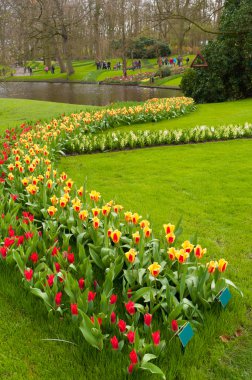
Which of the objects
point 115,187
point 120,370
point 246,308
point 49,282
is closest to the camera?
point 120,370

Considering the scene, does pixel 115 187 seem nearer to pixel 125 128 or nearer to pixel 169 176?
pixel 169 176

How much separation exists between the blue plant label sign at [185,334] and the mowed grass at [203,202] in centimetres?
10

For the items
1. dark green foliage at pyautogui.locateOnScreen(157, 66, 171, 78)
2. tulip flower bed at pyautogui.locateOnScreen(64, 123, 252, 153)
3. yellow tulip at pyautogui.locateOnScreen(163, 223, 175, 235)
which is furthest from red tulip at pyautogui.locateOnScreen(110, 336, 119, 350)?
dark green foliage at pyautogui.locateOnScreen(157, 66, 171, 78)

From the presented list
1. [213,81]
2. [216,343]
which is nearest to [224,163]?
[216,343]

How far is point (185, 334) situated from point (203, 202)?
319 centimetres

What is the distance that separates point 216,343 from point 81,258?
48.8 inches

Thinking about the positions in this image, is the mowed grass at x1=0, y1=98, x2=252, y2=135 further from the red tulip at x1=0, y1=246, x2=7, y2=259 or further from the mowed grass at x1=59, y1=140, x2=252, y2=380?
the red tulip at x1=0, y1=246, x2=7, y2=259

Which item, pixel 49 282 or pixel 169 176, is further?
pixel 169 176

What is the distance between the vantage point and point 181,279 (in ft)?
8.96

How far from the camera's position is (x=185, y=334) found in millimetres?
2320

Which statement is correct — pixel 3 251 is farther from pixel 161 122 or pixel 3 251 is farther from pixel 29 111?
pixel 29 111

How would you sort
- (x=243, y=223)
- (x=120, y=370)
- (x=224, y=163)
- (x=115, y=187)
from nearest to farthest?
(x=120, y=370) < (x=243, y=223) < (x=115, y=187) < (x=224, y=163)

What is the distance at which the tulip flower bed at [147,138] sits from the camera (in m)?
8.76

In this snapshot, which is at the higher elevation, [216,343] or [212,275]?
[212,275]
